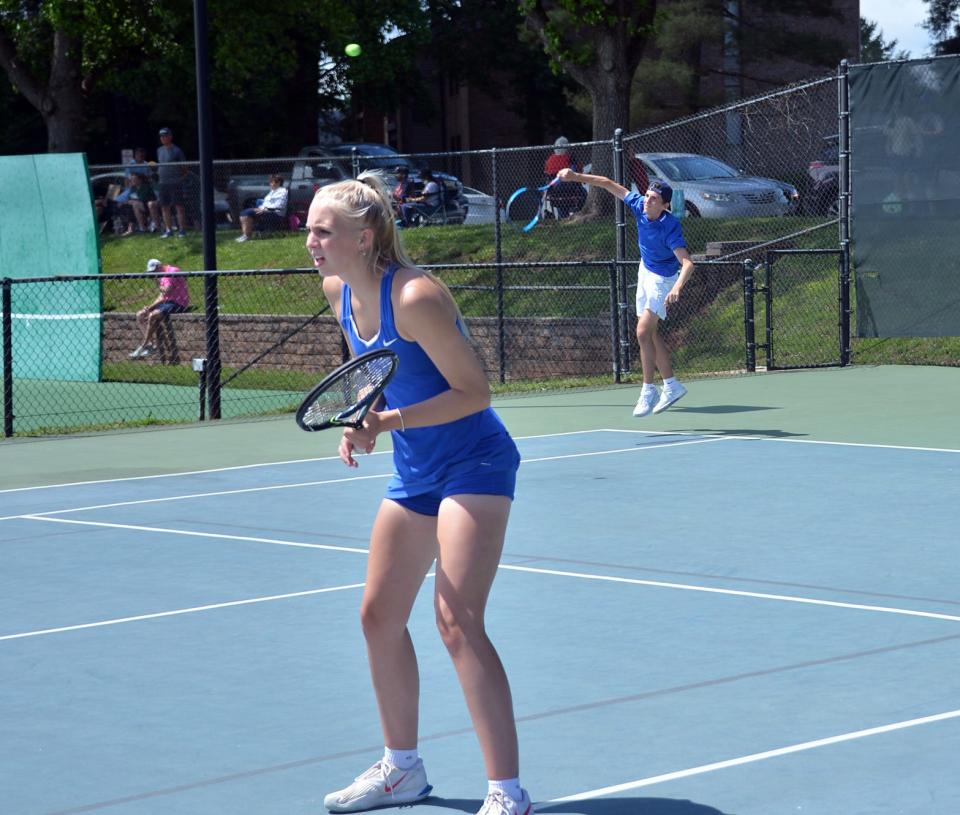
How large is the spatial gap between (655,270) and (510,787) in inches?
363

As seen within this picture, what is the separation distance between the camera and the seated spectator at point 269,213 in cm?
2808

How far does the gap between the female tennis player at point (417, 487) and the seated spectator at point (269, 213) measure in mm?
23697

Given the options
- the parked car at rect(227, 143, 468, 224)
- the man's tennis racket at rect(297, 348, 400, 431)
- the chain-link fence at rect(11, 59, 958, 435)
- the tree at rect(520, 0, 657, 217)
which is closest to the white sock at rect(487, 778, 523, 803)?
the man's tennis racket at rect(297, 348, 400, 431)

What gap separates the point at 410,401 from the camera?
427 cm

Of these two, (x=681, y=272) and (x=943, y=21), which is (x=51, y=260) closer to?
(x=681, y=272)

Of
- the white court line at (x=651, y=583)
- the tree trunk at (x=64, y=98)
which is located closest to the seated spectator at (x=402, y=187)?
the tree trunk at (x=64, y=98)

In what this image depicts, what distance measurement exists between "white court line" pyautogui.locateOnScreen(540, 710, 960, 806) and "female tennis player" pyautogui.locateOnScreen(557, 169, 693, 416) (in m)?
7.78

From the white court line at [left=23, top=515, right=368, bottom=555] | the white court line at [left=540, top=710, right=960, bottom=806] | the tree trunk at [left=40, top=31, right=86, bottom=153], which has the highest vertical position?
the tree trunk at [left=40, top=31, right=86, bottom=153]

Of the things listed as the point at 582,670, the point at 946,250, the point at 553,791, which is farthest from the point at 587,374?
the point at 553,791

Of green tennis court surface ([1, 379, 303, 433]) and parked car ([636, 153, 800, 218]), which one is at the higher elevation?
parked car ([636, 153, 800, 218])

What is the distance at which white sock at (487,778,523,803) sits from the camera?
404cm

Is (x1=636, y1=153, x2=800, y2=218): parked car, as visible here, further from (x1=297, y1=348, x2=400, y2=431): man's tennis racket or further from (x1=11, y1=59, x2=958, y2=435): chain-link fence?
(x1=297, y1=348, x2=400, y2=431): man's tennis racket

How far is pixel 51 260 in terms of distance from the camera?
61.9 feet

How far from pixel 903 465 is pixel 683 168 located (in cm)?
1446
